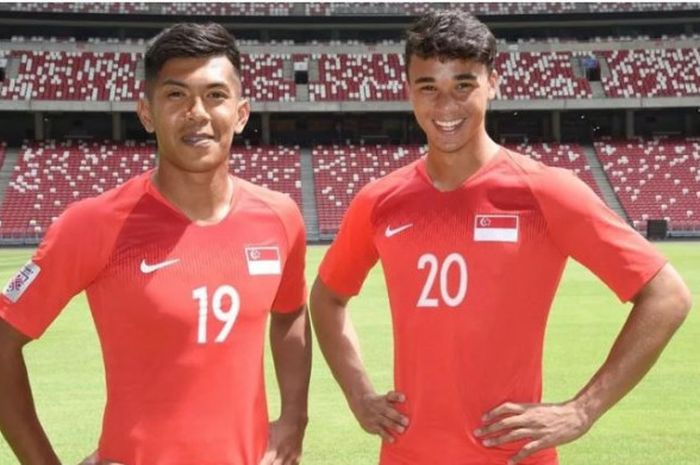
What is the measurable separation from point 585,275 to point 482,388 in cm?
2193

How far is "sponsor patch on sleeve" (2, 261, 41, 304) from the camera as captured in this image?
3.25 meters

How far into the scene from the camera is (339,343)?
4082 mm

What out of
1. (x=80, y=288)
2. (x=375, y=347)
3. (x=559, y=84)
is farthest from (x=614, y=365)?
(x=559, y=84)

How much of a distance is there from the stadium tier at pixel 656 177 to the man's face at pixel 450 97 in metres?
42.6

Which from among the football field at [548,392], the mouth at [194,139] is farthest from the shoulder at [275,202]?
the football field at [548,392]

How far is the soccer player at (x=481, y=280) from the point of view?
338cm

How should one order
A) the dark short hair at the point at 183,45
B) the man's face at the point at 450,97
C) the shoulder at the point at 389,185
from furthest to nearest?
the shoulder at the point at 389,185
the man's face at the point at 450,97
the dark short hair at the point at 183,45

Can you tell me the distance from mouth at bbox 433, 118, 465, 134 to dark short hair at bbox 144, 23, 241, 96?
0.95 meters

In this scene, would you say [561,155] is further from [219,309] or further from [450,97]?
[219,309]

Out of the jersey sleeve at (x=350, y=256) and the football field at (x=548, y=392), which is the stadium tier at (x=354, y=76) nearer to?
the football field at (x=548, y=392)

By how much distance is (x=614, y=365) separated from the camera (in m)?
3.35

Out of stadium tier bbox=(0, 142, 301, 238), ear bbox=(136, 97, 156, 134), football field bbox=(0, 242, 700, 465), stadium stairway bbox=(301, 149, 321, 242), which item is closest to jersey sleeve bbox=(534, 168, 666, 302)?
A: ear bbox=(136, 97, 156, 134)

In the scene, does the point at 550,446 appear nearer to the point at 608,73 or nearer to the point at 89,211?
the point at 89,211

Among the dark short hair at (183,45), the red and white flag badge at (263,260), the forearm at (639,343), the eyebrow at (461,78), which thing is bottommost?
the forearm at (639,343)
